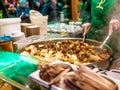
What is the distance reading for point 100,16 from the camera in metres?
3.13

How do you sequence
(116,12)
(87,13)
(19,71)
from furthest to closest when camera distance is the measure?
(87,13), (116,12), (19,71)

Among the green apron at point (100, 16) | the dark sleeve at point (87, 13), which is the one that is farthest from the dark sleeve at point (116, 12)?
the dark sleeve at point (87, 13)

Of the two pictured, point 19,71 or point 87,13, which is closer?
point 19,71

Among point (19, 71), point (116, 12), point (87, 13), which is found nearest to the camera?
point (19, 71)

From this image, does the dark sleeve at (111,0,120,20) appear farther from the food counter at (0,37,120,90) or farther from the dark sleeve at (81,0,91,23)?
the food counter at (0,37,120,90)

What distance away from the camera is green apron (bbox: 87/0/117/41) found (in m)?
3.04

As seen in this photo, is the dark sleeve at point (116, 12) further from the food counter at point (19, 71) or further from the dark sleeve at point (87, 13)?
the food counter at point (19, 71)

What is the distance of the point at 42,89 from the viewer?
1.04 m

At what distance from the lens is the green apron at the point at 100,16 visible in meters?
3.04

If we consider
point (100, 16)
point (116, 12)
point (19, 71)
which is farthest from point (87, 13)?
point (19, 71)

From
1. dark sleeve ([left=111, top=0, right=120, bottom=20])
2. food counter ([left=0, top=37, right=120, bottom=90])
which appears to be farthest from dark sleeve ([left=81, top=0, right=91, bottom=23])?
food counter ([left=0, top=37, right=120, bottom=90])

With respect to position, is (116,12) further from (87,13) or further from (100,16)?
(87,13)

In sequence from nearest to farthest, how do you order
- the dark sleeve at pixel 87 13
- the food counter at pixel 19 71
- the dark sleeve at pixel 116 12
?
1. the food counter at pixel 19 71
2. the dark sleeve at pixel 116 12
3. the dark sleeve at pixel 87 13

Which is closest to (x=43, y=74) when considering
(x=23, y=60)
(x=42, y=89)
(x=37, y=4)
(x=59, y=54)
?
(x=42, y=89)
